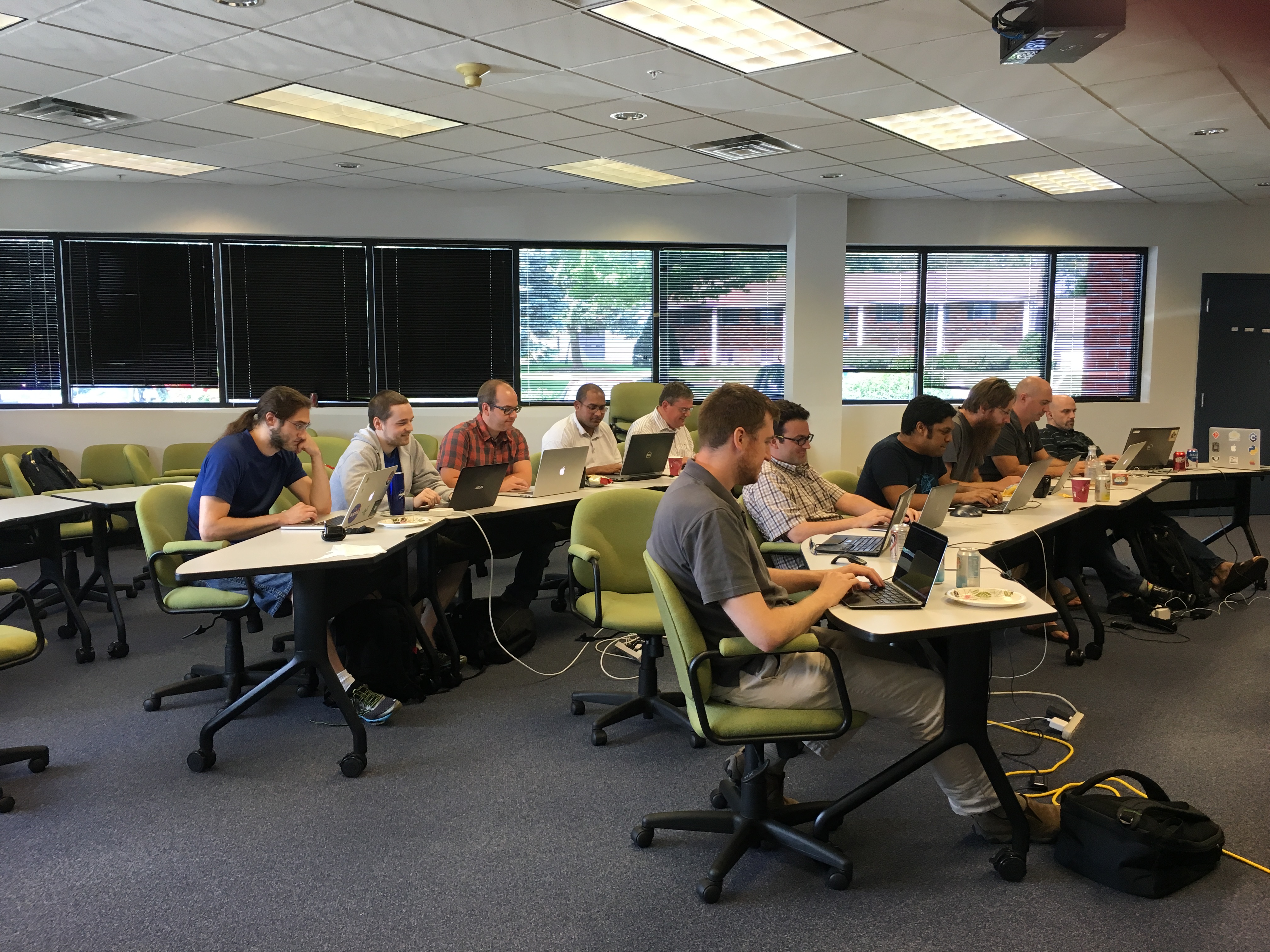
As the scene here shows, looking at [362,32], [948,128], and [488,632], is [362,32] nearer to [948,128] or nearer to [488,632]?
[488,632]

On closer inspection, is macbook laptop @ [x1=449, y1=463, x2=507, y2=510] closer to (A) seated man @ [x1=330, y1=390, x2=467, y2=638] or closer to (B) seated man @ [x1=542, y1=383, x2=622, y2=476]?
(A) seated man @ [x1=330, y1=390, x2=467, y2=638]

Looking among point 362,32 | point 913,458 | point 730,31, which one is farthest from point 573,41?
point 913,458

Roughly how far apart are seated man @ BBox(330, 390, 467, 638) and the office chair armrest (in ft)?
7.20

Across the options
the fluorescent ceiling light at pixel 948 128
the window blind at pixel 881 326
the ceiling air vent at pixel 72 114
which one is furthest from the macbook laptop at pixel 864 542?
the window blind at pixel 881 326

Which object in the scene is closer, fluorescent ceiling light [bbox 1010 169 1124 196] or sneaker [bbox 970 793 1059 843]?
sneaker [bbox 970 793 1059 843]

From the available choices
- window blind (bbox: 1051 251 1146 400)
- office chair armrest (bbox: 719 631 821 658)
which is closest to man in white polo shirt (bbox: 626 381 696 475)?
office chair armrest (bbox: 719 631 821 658)

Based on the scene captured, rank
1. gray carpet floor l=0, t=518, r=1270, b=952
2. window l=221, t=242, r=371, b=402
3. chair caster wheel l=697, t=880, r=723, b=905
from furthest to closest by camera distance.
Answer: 1. window l=221, t=242, r=371, b=402
2. chair caster wheel l=697, t=880, r=723, b=905
3. gray carpet floor l=0, t=518, r=1270, b=952

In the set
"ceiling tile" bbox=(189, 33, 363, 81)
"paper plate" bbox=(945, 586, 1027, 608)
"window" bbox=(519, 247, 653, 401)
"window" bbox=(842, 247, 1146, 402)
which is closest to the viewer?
"paper plate" bbox=(945, 586, 1027, 608)

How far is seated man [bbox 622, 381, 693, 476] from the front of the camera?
20.1 feet

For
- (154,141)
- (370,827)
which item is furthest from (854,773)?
(154,141)

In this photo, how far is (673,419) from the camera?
20.3 feet

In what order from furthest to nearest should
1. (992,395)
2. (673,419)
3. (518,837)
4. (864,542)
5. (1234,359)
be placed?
(1234,359) < (673,419) < (992,395) < (864,542) < (518,837)

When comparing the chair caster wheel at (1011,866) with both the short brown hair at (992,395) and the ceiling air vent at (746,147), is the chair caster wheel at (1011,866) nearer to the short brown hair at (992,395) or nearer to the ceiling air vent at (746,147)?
the short brown hair at (992,395)

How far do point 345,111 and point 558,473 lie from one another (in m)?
2.63
